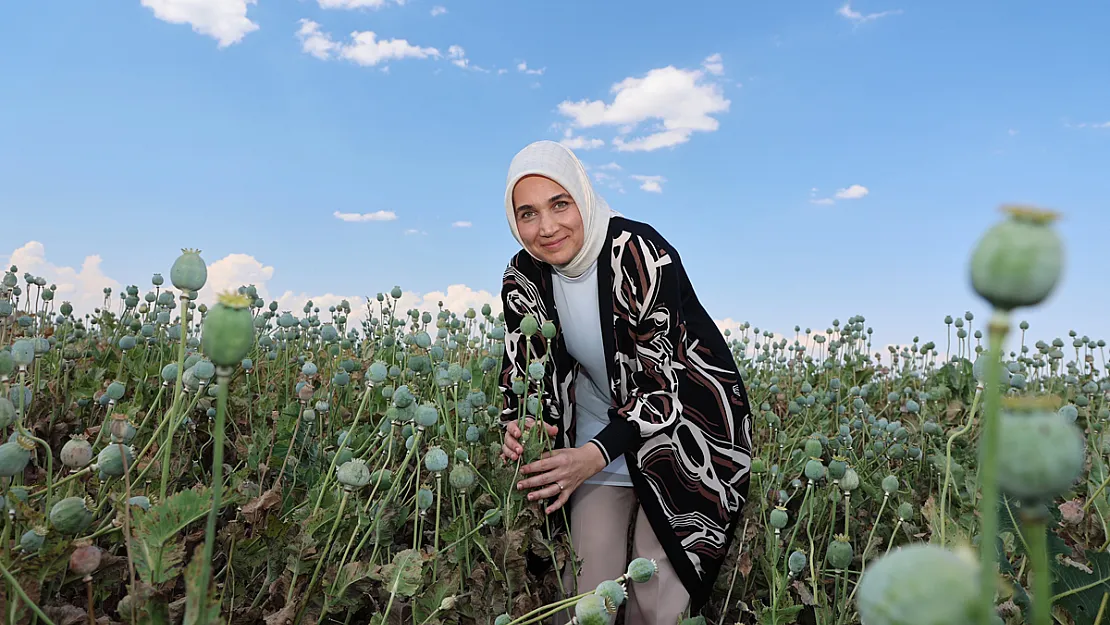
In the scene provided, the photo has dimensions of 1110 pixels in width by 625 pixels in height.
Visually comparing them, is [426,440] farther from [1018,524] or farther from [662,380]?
[1018,524]

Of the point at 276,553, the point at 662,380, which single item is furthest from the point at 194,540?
the point at 662,380

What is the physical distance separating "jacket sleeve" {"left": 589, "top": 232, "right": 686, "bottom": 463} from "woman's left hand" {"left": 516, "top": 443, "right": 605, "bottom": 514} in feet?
0.41

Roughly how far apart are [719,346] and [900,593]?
6.32ft

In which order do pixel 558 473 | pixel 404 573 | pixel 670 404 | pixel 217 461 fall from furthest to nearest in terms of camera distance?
pixel 670 404, pixel 558 473, pixel 404 573, pixel 217 461

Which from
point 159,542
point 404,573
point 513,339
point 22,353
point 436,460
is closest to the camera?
point 159,542

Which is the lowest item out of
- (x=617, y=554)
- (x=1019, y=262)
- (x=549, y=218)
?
(x=617, y=554)

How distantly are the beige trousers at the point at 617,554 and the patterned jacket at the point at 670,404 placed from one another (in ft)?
0.18

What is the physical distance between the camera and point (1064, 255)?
49 centimetres

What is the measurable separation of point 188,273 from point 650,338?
1363 millimetres

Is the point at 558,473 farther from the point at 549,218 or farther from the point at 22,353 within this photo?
the point at 22,353

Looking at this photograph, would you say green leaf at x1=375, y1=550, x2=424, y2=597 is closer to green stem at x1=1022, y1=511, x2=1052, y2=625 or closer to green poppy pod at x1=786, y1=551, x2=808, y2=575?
green poppy pod at x1=786, y1=551, x2=808, y2=575

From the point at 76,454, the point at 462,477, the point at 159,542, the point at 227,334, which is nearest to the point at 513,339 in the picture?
the point at 462,477

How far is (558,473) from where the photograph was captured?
192 cm

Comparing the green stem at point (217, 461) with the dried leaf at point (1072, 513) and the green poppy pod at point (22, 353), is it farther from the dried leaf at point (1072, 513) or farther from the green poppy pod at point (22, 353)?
the dried leaf at point (1072, 513)
